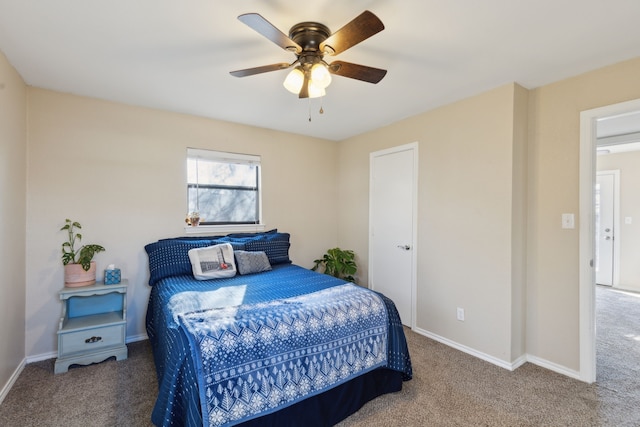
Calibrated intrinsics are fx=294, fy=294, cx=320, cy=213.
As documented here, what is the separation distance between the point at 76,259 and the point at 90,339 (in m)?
0.75

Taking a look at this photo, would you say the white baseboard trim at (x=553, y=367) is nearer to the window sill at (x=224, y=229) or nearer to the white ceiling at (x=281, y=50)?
the white ceiling at (x=281, y=50)

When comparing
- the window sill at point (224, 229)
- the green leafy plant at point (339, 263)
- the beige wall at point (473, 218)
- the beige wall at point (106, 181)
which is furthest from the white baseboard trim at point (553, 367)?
the beige wall at point (106, 181)

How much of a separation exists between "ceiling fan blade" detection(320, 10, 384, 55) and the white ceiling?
0.20m

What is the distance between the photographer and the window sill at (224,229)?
328cm

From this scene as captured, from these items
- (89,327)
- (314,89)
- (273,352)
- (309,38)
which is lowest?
(89,327)

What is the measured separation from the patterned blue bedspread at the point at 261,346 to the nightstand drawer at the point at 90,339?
1.82 feet

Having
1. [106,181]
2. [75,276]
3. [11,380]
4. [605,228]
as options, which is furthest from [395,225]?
[605,228]

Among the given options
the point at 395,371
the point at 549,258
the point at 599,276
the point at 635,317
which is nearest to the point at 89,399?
the point at 395,371

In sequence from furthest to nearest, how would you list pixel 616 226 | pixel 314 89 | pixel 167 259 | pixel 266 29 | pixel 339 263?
pixel 616 226 < pixel 339 263 < pixel 167 259 < pixel 314 89 < pixel 266 29

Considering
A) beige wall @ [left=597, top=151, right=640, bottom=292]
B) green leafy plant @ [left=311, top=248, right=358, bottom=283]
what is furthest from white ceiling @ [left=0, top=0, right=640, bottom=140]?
beige wall @ [left=597, top=151, right=640, bottom=292]

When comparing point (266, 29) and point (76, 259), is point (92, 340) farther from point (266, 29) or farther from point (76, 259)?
point (266, 29)

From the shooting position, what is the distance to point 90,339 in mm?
2443

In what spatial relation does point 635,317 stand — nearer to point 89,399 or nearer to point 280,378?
point 280,378

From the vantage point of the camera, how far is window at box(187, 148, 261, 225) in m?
3.36
